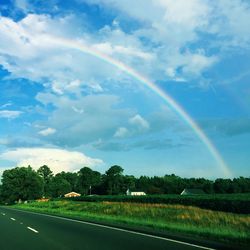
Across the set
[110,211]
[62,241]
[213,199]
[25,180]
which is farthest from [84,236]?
[25,180]

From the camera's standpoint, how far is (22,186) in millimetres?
136625

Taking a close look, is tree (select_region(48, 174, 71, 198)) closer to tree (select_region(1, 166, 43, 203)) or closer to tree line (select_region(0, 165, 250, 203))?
tree line (select_region(0, 165, 250, 203))

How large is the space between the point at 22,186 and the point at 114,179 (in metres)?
48.9

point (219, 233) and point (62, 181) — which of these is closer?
point (219, 233)

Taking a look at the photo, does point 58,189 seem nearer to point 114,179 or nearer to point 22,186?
point 114,179

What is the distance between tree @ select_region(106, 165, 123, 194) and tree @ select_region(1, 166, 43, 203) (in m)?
42.0

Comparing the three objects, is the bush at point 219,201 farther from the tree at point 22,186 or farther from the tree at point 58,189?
the tree at point 58,189

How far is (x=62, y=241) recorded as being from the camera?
1438 centimetres

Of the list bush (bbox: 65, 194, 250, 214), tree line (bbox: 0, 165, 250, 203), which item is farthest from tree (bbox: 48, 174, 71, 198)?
bush (bbox: 65, 194, 250, 214)

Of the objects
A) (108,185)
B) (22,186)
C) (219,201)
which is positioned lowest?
(219,201)

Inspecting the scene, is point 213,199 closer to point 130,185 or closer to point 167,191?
point 167,191

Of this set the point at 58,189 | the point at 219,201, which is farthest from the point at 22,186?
the point at 219,201

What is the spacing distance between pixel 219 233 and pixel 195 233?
111 cm

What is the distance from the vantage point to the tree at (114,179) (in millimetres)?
174750
